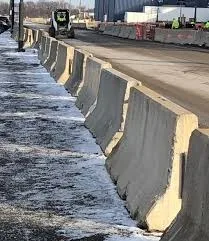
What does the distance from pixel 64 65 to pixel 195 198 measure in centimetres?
1177

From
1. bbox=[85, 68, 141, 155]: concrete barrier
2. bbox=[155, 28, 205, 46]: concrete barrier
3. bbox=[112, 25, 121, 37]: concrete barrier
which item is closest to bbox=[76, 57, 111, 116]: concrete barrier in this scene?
bbox=[85, 68, 141, 155]: concrete barrier

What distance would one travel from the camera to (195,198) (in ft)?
13.5

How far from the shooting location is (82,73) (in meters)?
12.4

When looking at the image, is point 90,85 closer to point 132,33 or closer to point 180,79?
point 180,79

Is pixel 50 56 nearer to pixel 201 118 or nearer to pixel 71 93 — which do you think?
pixel 71 93

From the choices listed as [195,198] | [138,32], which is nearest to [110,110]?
[195,198]

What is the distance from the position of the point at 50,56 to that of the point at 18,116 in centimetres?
987

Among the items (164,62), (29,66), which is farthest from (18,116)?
(164,62)

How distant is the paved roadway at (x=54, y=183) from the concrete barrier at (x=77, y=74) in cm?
148

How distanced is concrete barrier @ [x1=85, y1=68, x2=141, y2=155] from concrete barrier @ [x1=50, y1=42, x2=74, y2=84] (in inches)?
Answer: 226

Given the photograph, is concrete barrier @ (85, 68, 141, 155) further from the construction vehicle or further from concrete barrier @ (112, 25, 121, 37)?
concrete barrier @ (112, 25, 121, 37)

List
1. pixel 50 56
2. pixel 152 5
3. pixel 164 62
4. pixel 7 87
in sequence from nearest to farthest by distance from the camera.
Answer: pixel 7 87 → pixel 50 56 → pixel 164 62 → pixel 152 5

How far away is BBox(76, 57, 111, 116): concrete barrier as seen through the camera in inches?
399

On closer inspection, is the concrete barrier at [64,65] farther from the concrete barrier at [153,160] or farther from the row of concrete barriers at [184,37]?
the row of concrete barriers at [184,37]
